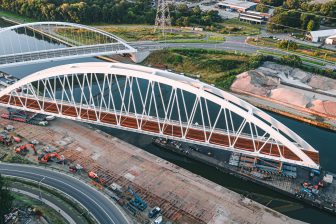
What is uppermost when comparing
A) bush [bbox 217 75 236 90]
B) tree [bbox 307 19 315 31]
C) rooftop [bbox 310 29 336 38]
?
tree [bbox 307 19 315 31]

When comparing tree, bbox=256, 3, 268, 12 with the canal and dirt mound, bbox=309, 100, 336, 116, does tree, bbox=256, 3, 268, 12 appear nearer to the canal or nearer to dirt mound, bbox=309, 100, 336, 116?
dirt mound, bbox=309, 100, 336, 116

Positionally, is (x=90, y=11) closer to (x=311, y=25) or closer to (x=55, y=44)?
(x=55, y=44)

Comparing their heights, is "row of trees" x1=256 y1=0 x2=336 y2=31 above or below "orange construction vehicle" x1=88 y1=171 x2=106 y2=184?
above

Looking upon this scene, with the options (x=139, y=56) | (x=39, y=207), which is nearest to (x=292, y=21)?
(x=139, y=56)

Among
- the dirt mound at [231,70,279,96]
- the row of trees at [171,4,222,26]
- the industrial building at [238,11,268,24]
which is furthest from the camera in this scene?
the industrial building at [238,11,268,24]

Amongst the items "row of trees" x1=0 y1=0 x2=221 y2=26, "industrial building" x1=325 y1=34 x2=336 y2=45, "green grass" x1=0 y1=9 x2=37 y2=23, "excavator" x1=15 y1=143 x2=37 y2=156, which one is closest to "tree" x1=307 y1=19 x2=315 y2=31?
"industrial building" x1=325 y1=34 x2=336 y2=45

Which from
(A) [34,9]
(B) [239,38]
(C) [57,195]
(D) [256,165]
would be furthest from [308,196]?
(A) [34,9]
